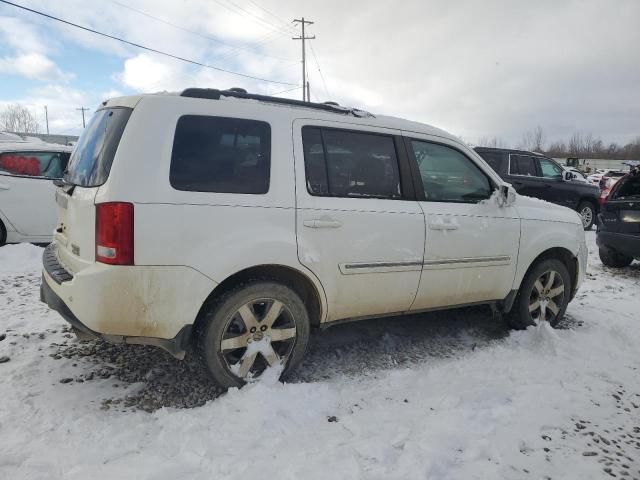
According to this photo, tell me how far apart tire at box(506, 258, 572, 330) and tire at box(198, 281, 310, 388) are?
227 centimetres

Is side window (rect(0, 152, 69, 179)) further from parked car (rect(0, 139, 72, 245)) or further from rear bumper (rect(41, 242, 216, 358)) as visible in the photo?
rear bumper (rect(41, 242, 216, 358))

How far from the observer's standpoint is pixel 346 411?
9.92 ft

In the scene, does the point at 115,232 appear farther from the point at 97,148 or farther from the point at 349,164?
the point at 349,164

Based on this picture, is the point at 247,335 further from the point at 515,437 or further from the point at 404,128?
the point at 404,128

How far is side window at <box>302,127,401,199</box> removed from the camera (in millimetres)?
3270

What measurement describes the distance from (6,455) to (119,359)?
1.23 metres

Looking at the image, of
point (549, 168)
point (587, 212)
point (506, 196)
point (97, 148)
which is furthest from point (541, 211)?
point (587, 212)

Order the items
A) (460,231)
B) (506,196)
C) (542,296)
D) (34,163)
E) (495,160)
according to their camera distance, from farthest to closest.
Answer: (495,160), (34,163), (542,296), (506,196), (460,231)

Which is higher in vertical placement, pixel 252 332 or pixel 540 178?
pixel 540 178

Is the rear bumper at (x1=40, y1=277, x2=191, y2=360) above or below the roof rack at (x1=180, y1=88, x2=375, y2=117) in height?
below

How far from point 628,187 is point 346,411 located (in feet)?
22.9

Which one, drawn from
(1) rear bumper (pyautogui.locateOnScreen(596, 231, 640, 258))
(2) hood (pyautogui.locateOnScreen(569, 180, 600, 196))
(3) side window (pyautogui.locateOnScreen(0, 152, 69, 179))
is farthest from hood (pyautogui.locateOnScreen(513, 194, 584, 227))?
(2) hood (pyautogui.locateOnScreen(569, 180, 600, 196))

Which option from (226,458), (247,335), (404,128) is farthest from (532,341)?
(226,458)

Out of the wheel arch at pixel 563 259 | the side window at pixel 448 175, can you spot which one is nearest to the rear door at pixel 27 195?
the side window at pixel 448 175
